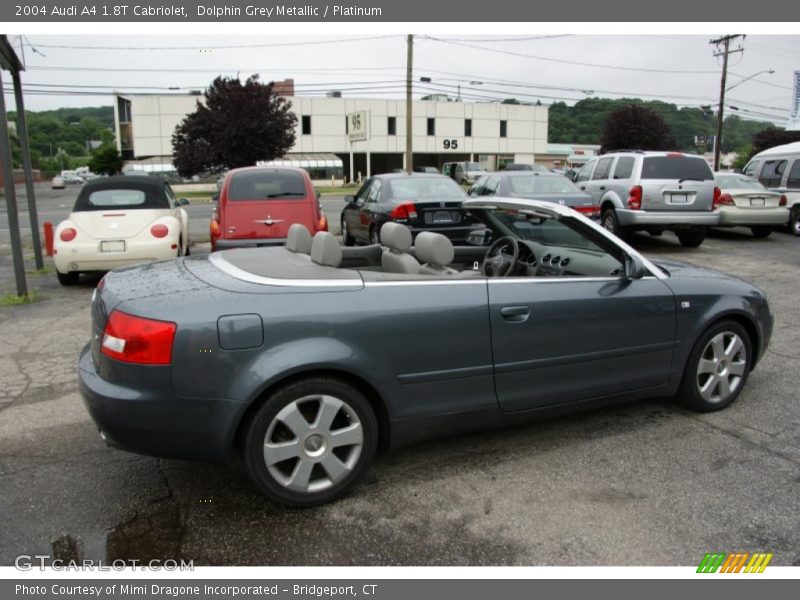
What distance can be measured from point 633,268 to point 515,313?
0.96m

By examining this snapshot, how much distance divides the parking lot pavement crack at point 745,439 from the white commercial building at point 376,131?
2088 inches

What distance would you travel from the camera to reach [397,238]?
3.94 metres

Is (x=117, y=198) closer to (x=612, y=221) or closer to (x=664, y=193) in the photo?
(x=612, y=221)

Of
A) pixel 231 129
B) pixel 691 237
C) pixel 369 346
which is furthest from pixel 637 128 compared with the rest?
pixel 369 346

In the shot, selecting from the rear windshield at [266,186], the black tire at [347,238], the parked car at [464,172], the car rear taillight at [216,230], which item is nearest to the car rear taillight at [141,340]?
the car rear taillight at [216,230]

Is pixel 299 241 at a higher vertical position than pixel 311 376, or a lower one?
higher

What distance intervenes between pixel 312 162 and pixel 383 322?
208ft

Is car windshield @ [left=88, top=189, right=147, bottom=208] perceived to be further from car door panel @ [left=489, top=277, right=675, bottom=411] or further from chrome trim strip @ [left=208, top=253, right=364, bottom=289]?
car door panel @ [left=489, top=277, right=675, bottom=411]

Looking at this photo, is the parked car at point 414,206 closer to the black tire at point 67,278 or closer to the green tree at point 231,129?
the black tire at point 67,278

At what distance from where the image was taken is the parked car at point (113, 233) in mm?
8594

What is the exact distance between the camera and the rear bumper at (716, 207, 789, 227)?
13617 mm

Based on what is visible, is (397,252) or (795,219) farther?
(795,219)

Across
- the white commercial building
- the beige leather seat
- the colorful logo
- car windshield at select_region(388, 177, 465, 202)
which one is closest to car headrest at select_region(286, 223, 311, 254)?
the beige leather seat
